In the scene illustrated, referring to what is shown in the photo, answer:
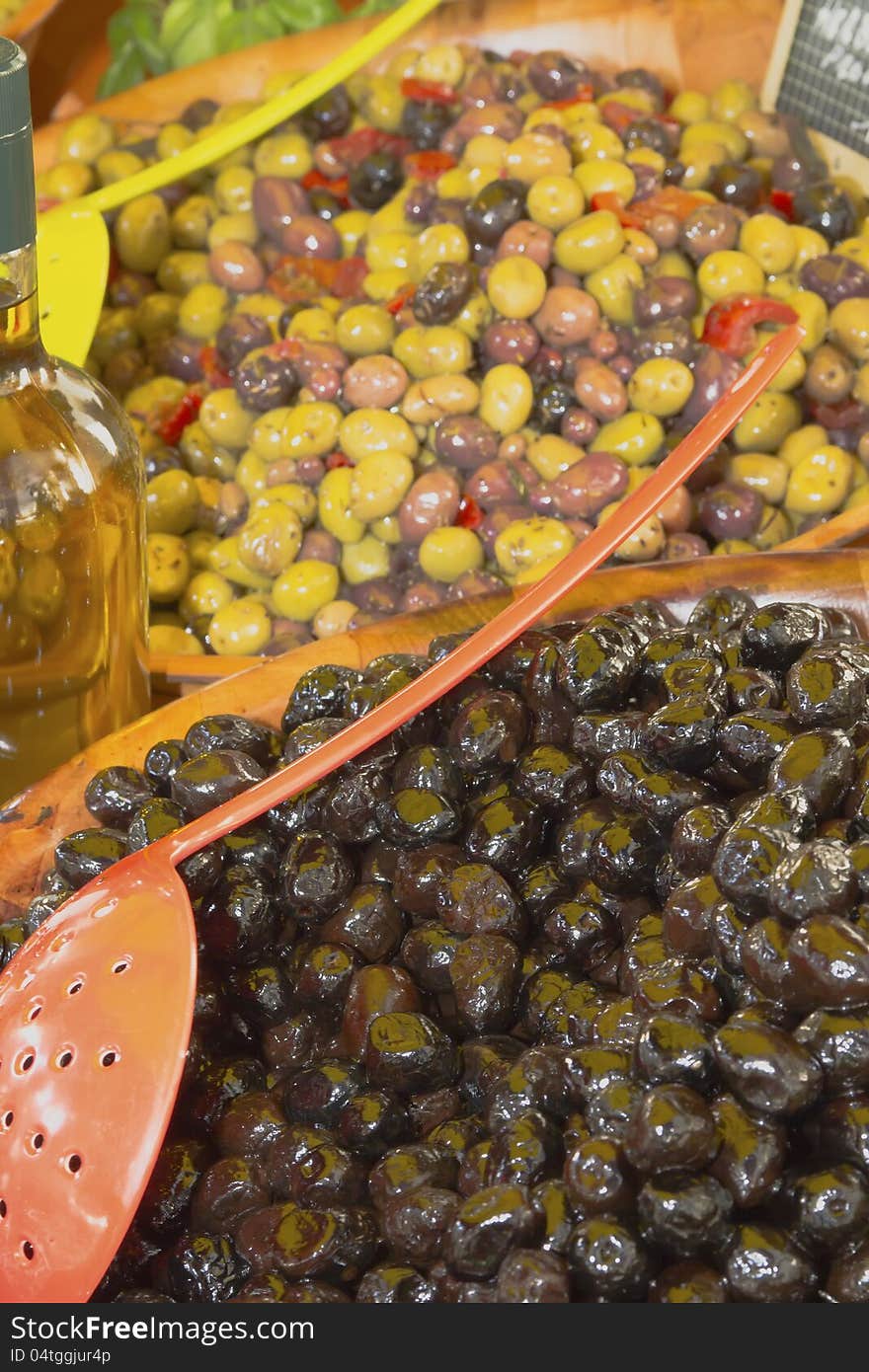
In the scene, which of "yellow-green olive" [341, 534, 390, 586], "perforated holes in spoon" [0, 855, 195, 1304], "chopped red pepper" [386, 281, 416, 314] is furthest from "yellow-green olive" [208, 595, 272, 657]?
"perforated holes in spoon" [0, 855, 195, 1304]

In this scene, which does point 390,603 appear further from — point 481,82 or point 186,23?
point 186,23

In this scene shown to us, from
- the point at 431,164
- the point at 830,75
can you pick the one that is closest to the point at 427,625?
the point at 431,164

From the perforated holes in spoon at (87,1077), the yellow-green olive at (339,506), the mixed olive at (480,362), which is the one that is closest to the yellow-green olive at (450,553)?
the mixed olive at (480,362)

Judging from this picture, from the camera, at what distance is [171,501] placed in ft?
6.27

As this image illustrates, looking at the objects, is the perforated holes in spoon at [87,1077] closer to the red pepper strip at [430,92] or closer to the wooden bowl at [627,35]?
the red pepper strip at [430,92]

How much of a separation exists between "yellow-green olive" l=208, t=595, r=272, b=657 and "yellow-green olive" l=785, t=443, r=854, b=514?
671 millimetres

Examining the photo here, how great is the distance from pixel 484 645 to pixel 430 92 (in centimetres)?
136

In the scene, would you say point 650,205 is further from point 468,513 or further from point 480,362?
point 468,513

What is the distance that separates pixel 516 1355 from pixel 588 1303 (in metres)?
0.04

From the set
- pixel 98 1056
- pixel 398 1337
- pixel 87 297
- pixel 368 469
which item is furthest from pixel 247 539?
pixel 398 1337

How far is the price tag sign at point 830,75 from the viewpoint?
212cm

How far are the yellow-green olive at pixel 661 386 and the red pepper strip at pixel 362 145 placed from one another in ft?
2.11

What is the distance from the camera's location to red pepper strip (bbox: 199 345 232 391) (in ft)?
6.70

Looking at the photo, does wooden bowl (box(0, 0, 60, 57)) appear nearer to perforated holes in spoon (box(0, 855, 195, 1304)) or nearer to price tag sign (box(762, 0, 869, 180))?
price tag sign (box(762, 0, 869, 180))
